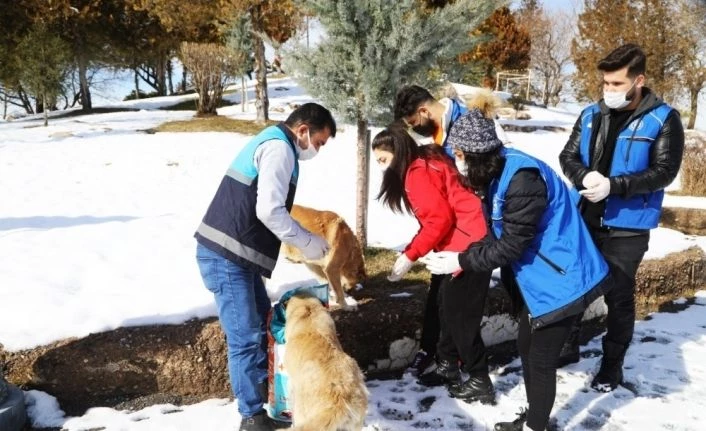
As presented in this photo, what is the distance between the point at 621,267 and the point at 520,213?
4.56 feet

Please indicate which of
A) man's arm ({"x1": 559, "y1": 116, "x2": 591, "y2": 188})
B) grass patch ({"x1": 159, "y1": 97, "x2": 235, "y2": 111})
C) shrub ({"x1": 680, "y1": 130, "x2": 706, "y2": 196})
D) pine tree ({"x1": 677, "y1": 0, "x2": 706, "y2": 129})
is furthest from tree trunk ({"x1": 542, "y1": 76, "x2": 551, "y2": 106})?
man's arm ({"x1": 559, "y1": 116, "x2": 591, "y2": 188})

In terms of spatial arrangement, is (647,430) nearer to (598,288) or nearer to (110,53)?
(598,288)

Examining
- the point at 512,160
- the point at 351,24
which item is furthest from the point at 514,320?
the point at 351,24

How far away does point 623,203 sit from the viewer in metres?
3.33

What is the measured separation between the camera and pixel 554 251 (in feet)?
8.59

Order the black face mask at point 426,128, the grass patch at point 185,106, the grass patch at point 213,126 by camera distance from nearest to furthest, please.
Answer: the black face mask at point 426,128, the grass patch at point 213,126, the grass patch at point 185,106

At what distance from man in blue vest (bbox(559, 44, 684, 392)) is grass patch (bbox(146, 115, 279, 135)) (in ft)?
38.4

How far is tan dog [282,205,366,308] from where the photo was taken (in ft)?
14.6

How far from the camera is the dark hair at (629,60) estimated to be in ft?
10.0

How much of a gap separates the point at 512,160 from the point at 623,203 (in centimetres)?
124

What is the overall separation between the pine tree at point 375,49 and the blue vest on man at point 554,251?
8.65 ft

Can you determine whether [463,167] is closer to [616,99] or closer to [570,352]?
[616,99]

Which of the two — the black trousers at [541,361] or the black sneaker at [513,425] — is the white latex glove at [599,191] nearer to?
the black trousers at [541,361]

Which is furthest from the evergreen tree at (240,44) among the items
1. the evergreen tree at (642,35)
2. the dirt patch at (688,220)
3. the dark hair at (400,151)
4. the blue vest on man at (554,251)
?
the blue vest on man at (554,251)
